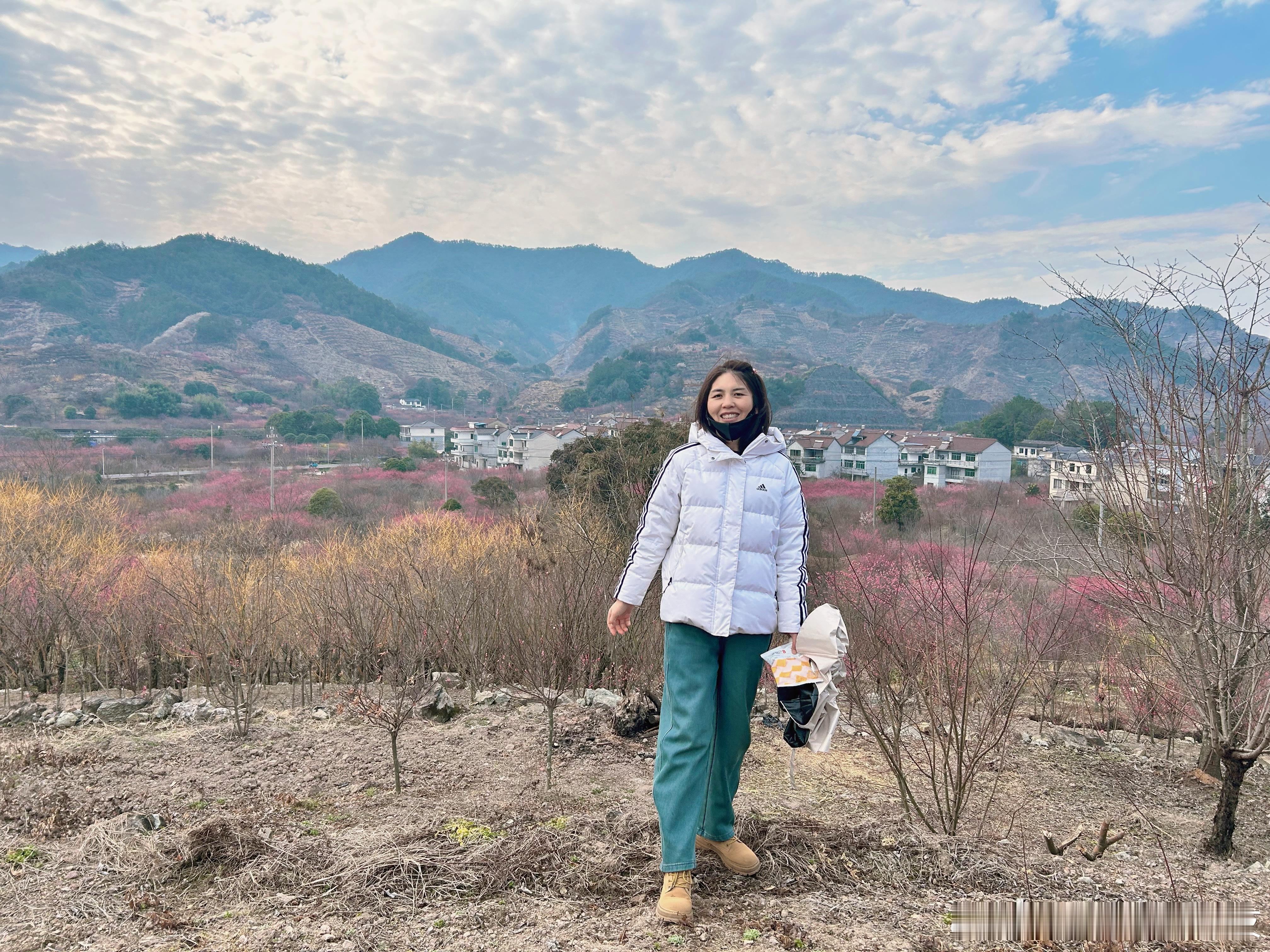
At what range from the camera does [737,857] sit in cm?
228

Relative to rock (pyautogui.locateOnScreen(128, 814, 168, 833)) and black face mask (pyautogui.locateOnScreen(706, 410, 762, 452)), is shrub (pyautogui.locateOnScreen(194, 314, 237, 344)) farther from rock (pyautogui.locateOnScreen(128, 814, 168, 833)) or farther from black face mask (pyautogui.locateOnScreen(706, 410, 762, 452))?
black face mask (pyautogui.locateOnScreen(706, 410, 762, 452))

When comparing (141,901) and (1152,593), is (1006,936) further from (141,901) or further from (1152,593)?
(141,901)

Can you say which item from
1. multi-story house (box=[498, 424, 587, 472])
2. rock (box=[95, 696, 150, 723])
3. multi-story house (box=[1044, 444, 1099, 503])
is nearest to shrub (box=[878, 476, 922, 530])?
multi-story house (box=[1044, 444, 1099, 503])

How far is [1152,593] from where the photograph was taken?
9.20 feet

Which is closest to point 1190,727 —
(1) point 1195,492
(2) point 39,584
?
(1) point 1195,492

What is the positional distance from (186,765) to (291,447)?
1761 inches

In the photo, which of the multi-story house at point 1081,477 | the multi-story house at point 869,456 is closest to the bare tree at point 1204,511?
the multi-story house at point 1081,477

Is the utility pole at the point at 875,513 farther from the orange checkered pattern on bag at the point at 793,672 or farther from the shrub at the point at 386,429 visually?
the shrub at the point at 386,429

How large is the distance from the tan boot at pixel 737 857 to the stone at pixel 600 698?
71.7 inches

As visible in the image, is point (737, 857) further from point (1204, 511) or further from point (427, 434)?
point (427, 434)

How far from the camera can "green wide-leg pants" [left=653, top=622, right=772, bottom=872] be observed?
2.09 metres

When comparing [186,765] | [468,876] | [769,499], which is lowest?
[186,765]

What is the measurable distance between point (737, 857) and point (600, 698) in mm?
2351

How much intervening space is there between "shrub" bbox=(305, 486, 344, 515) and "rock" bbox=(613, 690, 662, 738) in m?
19.4
